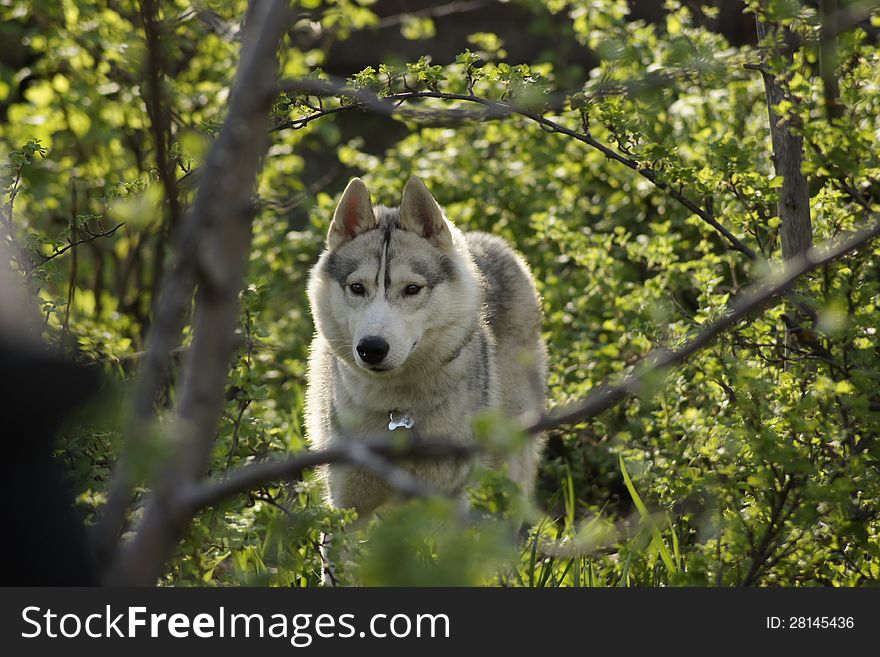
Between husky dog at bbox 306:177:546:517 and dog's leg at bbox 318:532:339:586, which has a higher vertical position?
husky dog at bbox 306:177:546:517

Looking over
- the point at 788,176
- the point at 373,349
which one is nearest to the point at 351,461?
the point at 373,349

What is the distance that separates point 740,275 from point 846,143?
1.73 meters

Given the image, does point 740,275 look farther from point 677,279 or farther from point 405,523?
point 405,523

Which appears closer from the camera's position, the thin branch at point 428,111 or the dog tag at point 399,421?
the thin branch at point 428,111

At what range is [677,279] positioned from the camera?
14.6 feet

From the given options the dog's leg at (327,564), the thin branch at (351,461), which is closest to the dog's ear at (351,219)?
the dog's leg at (327,564)

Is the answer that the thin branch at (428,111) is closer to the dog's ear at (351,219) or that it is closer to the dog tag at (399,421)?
the dog's ear at (351,219)

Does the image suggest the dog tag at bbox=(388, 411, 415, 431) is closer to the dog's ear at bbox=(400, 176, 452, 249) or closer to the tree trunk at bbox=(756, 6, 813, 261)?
the dog's ear at bbox=(400, 176, 452, 249)

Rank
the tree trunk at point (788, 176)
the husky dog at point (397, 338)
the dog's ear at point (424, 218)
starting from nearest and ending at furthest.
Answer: the tree trunk at point (788, 176)
the husky dog at point (397, 338)
the dog's ear at point (424, 218)

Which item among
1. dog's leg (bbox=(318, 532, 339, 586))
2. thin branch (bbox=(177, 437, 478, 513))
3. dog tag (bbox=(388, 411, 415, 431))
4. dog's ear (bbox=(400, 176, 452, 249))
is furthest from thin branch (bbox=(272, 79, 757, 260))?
dog tag (bbox=(388, 411, 415, 431))

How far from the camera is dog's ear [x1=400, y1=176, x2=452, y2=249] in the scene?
13.6 feet

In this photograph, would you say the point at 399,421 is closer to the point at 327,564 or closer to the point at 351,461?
the point at 327,564

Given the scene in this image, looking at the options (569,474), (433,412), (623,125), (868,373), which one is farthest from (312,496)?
(868,373)

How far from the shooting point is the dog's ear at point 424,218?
13.6ft
